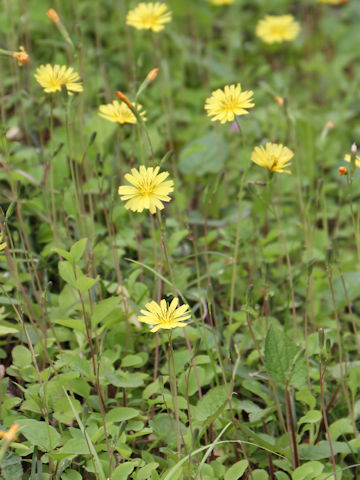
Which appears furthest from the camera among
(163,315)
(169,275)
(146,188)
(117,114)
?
(169,275)

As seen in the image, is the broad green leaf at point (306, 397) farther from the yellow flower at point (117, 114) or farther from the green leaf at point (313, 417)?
the yellow flower at point (117, 114)

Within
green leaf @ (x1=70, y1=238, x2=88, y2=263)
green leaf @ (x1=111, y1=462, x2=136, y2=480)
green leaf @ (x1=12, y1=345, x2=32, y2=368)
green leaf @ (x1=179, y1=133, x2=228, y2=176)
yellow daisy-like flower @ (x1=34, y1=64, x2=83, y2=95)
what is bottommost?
green leaf @ (x1=111, y1=462, x2=136, y2=480)

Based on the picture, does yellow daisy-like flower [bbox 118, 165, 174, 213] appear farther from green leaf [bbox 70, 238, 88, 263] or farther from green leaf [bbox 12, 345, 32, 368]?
green leaf [bbox 12, 345, 32, 368]

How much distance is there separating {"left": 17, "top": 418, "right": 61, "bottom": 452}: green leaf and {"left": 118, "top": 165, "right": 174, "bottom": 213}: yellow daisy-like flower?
45 centimetres

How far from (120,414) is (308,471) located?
0.38 m

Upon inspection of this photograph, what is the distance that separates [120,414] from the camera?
1280 mm

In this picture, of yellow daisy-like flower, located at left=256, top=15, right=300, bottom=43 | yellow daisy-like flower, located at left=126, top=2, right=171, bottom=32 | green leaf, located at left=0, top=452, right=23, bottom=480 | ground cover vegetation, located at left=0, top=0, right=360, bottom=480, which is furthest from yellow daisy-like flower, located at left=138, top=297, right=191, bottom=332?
yellow daisy-like flower, located at left=256, top=15, right=300, bottom=43

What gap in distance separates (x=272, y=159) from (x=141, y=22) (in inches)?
25.1

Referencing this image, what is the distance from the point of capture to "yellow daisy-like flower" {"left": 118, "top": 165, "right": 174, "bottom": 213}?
1220mm

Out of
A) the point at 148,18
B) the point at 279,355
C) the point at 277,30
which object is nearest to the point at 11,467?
the point at 279,355

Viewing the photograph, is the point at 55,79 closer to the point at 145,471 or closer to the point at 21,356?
the point at 21,356

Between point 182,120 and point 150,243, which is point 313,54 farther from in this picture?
point 150,243

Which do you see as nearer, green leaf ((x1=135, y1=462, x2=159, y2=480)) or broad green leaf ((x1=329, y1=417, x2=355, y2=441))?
green leaf ((x1=135, y1=462, x2=159, y2=480))

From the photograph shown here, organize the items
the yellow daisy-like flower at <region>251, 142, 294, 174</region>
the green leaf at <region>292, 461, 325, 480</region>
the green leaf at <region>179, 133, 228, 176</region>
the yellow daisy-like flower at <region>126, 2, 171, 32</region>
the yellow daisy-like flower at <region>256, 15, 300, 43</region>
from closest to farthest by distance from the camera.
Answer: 1. the green leaf at <region>292, 461, 325, 480</region>
2. the yellow daisy-like flower at <region>251, 142, 294, 174</region>
3. the yellow daisy-like flower at <region>126, 2, 171, 32</region>
4. the green leaf at <region>179, 133, 228, 176</region>
5. the yellow daisy-like flower at <region>256, 15, 300, 43</region>
